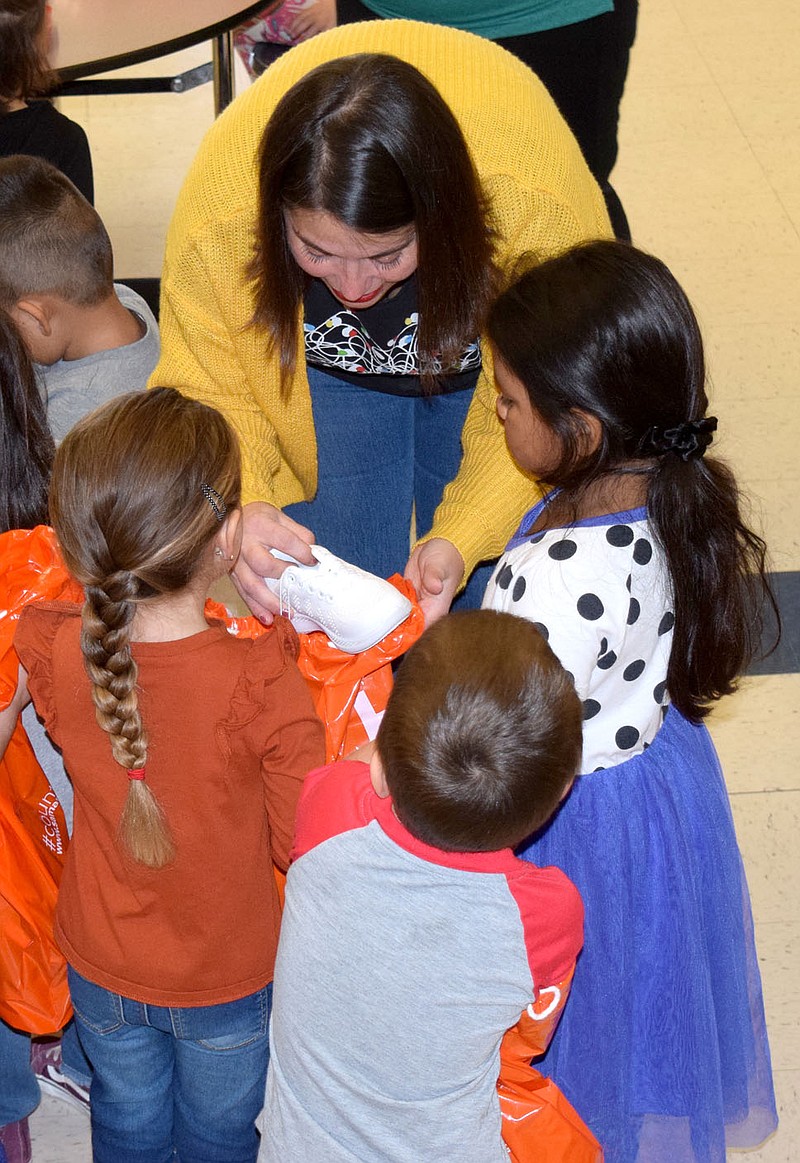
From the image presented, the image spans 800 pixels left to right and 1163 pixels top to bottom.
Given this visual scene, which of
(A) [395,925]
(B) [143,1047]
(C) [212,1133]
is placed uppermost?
(A) [395,925]

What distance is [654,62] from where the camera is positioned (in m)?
4.76

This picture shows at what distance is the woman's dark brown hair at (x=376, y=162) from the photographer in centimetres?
150

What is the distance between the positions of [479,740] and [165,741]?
40cm

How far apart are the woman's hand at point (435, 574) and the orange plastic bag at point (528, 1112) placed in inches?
21.8

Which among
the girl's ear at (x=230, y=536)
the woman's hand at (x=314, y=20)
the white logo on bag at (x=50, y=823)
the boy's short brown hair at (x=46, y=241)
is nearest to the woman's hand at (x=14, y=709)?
the white logo on bag at (x=50, y=823)

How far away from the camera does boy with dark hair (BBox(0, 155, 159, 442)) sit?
204cm

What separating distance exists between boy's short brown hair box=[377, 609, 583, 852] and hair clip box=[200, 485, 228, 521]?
311 millimetres

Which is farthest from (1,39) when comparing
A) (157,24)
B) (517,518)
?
(517,518)

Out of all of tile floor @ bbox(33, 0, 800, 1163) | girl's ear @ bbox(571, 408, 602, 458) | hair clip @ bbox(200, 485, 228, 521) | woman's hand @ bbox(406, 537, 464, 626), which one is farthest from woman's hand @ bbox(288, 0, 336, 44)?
hair clip @ bbox(200, 485, 228, 521)

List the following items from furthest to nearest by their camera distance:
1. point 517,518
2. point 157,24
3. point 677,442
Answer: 1. point 157,24
2. point 517,518
3. point 677,442

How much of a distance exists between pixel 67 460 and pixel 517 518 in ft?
2.23

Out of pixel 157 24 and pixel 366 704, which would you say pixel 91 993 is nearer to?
pixel 366 704

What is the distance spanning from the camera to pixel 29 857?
5.46ft

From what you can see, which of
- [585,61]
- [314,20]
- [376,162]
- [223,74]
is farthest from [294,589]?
[223,74]
